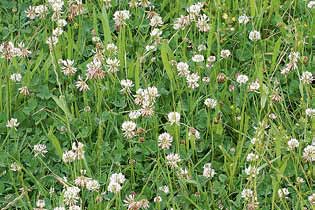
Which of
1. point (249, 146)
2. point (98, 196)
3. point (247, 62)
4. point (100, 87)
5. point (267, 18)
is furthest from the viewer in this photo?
point (267, 18)

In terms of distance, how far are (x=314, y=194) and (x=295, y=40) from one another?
36.0 inches

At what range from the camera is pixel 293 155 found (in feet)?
10.2

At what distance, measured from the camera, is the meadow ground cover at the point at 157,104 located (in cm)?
302

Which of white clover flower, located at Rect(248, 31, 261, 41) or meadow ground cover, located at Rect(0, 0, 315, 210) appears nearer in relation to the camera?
meadow ground cover, located at Rect(0, 0, 315, 210)

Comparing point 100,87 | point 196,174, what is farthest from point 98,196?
point 100,87

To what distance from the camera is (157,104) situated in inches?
133

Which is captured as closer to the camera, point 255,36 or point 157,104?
point 157,104

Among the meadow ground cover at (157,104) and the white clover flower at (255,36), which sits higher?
the white clover flower at (255,36)

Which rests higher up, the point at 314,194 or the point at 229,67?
the point at 229,67

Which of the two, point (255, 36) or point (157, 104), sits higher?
point (255, 36)

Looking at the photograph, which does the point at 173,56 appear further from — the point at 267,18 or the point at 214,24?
the point at 267,18

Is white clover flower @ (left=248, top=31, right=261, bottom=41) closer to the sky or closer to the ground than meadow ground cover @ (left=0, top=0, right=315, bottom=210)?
closer to the sky

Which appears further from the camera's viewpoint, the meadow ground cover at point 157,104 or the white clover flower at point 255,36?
the white clover flower at point 255,36

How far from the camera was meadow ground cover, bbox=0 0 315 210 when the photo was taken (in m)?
3.02
